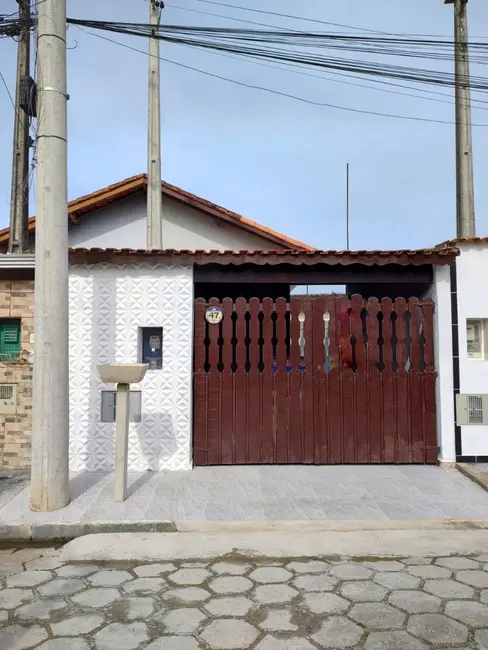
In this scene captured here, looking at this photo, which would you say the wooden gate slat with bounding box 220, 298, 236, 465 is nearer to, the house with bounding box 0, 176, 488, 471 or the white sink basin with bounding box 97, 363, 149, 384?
the house with bounding box 0, 176, 488, 471

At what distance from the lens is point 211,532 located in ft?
14.7

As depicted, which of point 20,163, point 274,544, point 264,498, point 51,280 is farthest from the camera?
point 20,163

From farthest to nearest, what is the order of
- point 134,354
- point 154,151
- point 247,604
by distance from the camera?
1. point 154,151
2. point 134,354
3. point 247,604

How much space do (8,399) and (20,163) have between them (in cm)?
582

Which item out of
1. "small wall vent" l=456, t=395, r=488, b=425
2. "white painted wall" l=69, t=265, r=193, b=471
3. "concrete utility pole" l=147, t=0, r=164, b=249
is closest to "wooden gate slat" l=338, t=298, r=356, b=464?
"small wall vent" l=456, t=395, r=488, b=425

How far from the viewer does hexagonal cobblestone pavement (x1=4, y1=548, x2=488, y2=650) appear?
9.12 ft

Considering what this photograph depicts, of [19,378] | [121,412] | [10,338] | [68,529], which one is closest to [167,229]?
[10,338]

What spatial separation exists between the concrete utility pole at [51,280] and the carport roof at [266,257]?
130 cm

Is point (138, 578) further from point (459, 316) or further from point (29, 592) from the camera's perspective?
point (459, 316)

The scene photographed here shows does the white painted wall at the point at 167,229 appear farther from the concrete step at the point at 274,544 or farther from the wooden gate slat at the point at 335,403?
the concrete step at the point at 274,544

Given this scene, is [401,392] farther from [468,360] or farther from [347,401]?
[468,360]

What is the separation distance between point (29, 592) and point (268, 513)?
2238mm

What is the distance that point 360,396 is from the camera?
642cm

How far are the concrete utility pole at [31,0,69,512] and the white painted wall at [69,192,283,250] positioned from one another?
722 centimetres
